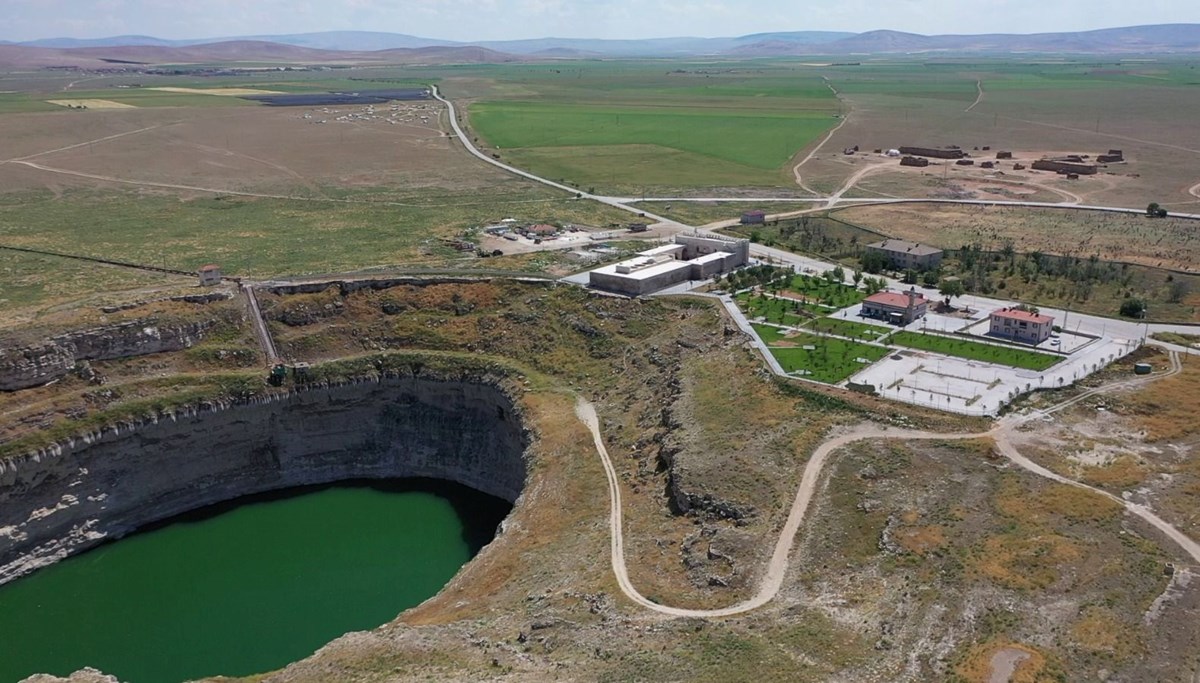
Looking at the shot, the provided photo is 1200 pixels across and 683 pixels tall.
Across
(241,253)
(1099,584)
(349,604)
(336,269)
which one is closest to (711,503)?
(1099,584)

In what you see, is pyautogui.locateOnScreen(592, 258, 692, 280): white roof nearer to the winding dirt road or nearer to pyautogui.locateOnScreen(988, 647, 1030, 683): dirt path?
the winding dirt road

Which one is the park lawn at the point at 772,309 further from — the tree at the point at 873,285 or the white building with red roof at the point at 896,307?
the tree at the point at 873,285

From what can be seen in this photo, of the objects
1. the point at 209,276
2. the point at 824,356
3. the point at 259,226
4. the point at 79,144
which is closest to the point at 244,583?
the point at 209,276

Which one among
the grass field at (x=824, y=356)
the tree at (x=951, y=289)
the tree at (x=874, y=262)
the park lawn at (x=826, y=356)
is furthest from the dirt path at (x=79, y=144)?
the tree at (x=951, y=289)

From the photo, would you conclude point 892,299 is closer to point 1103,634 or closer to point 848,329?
point 848,329

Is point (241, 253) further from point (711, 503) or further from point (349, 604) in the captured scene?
point (711, 503)
